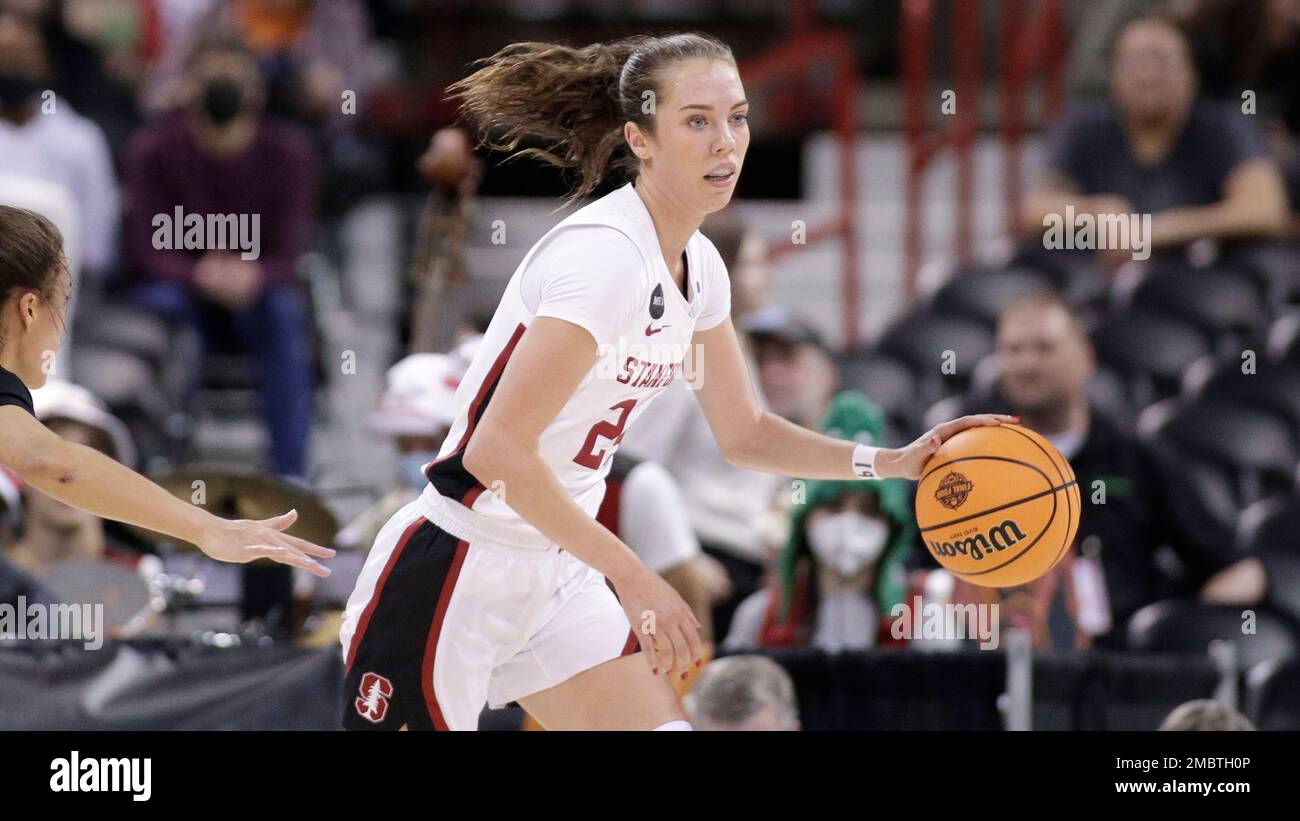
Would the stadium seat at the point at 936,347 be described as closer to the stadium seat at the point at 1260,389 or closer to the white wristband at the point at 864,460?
the stadium seat at the point at 1260,389

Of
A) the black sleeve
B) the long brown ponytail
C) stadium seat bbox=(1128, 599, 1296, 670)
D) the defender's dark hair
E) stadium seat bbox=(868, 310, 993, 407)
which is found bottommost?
stadium seat bbox=(1128, 599, 1296, 670)

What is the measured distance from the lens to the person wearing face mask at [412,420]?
575 centimetres

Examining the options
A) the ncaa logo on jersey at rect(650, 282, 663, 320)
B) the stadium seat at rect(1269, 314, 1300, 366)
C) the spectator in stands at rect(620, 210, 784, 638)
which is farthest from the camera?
the stadium seat at rect(1269, 314, 1300, 366)

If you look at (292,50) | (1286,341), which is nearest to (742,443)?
(1286,341)

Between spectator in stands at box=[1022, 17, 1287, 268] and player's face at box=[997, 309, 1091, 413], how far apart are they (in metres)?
1.89

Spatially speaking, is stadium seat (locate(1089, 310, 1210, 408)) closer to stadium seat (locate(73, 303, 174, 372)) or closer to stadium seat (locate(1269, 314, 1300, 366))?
stadium seat (locate(1269, 314, 1300, 366))

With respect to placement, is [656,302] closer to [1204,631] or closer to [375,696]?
[375,696]

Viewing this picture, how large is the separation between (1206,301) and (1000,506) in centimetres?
440

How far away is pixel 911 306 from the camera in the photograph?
29.1 feet

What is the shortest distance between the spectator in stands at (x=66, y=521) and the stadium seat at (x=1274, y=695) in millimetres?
3445

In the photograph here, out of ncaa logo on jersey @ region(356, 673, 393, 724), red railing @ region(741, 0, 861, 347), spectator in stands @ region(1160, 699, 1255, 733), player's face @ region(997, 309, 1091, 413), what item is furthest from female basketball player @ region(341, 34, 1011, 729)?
red railing @ region(741, 0, 861, 347)

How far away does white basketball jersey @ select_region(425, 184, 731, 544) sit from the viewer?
144 inches

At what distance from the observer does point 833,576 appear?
5.98 meters

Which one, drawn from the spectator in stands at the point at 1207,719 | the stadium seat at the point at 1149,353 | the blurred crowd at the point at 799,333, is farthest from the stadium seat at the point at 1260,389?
the spectator in stands at the point at 1207,719
